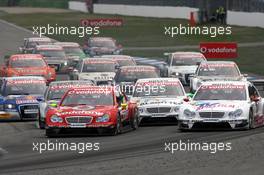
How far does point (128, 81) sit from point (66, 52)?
→ 21313 millimetres

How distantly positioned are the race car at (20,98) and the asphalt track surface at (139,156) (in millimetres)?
4028

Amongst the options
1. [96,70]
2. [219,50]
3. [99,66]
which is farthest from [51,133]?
[219,50]

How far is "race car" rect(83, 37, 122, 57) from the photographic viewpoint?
6139cm

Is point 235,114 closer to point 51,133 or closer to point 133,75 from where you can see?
point 51,133

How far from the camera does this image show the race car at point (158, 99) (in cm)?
2783

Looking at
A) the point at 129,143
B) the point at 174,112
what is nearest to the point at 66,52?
the point at 174,112

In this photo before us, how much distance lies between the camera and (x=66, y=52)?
56.8 metres

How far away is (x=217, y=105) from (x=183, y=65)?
19.6 m

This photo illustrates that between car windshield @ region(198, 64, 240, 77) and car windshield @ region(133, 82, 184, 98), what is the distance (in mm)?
8282

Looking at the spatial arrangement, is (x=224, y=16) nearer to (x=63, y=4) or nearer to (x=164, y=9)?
(x=164, y=9)

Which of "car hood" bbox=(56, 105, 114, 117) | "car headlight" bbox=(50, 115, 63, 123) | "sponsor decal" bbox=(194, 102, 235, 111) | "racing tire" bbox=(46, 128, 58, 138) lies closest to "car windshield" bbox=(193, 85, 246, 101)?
"sponsor decal" bbox=(194, 102, 235, 111)

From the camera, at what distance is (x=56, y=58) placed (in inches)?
2073

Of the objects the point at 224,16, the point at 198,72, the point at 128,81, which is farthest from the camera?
the point at 224,16

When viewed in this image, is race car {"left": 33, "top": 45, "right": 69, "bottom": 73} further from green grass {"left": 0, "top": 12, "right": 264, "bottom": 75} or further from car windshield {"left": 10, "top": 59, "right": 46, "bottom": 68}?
green grass {"left": 0, "top": 12, "right": 264, "bottom": 75}
